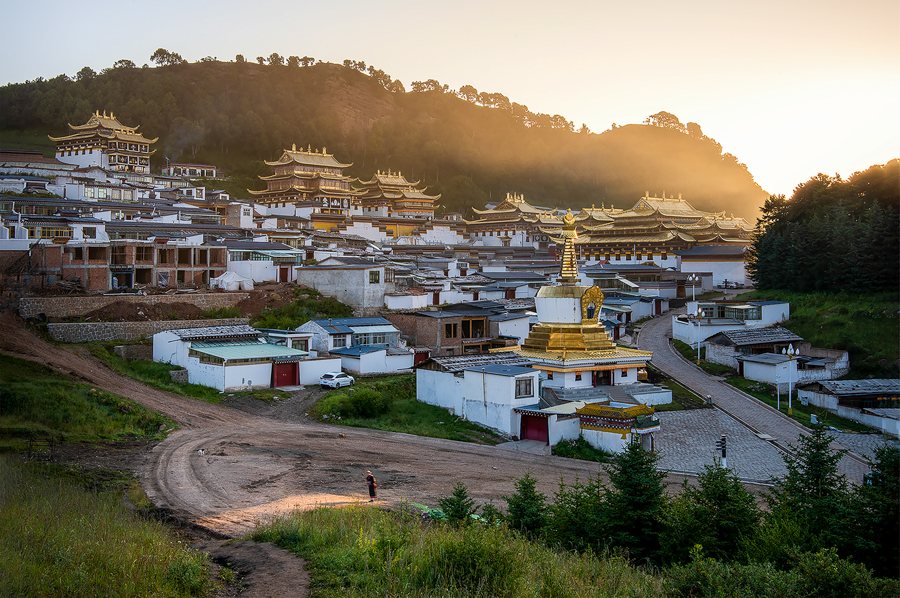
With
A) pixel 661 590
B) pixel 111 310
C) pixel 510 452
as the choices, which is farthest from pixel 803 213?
pixel 661 590

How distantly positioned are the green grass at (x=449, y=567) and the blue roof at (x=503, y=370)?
536 inches

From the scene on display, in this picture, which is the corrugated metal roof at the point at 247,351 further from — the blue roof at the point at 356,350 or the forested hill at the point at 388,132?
the forested hill at the point at 388,132

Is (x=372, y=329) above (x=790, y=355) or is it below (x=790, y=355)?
above

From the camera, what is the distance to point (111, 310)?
34438 mm

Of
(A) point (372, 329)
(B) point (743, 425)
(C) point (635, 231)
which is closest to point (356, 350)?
(A) point (372, 329)

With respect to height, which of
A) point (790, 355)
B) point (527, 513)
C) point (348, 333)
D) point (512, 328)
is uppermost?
point (348, 333)

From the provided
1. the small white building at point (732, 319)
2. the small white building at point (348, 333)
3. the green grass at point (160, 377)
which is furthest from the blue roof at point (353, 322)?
the small white building at point (732, 319)

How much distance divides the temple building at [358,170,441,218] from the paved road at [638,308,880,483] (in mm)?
45161

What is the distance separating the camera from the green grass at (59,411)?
20.5m

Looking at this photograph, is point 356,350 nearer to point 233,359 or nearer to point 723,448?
point 233,359

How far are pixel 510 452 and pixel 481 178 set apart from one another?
4070 inches

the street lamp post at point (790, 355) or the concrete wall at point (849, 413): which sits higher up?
the street lamp post at point (790, 355)

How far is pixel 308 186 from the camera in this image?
248 ft

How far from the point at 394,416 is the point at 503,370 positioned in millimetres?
4414
